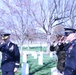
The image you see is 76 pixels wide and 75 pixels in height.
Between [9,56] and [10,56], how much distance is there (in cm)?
3

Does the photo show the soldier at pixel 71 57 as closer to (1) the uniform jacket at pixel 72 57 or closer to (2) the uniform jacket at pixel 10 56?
(1) the uniform jacket at pixel 72 57

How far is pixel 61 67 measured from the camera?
7664mm

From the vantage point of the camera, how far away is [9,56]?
6.85 m

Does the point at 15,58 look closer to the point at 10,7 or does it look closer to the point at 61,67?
the point at 61,67

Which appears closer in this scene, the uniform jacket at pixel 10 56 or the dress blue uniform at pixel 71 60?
the dress blue uniform at pixel 71 60

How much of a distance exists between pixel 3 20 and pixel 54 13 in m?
8.97

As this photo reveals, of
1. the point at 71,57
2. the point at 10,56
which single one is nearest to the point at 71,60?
the point at 71,57

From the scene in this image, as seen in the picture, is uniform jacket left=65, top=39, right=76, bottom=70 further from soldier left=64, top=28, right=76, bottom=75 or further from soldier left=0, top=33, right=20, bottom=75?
soldier left=0, top=33, right=20, bottom=75

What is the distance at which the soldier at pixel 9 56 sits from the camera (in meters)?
6.85

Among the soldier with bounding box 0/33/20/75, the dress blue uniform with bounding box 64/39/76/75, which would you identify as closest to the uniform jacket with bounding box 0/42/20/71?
the soldier with bounding box 0/33/20/75

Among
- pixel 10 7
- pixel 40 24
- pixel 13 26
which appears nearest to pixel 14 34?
pixel 13 26

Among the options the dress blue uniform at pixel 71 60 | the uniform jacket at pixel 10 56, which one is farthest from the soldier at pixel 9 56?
the dress blue uniform at pixel 71 60

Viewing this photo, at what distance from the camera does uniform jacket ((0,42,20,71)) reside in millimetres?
6855

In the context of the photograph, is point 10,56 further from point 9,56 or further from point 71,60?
point 71,60
